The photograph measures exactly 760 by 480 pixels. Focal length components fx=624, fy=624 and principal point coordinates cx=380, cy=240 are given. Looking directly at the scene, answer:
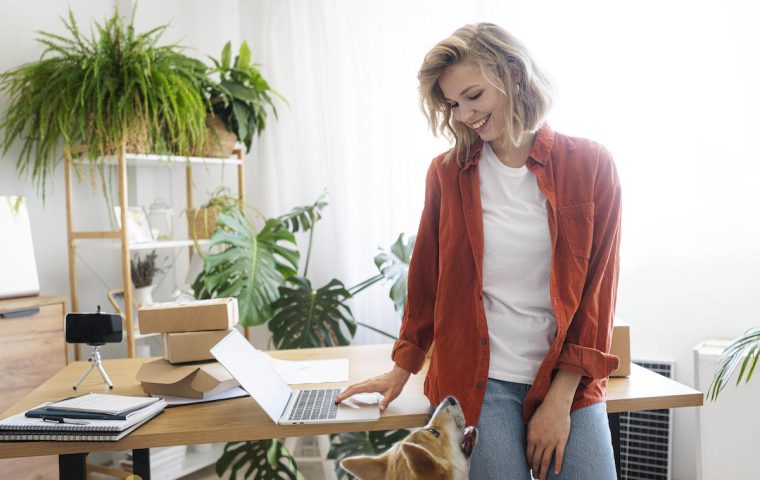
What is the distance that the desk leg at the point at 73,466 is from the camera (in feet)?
4.49

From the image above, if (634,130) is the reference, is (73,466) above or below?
below

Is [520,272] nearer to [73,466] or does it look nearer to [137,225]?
[73,466]

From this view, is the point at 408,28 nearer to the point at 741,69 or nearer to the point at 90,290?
the point at 741,69

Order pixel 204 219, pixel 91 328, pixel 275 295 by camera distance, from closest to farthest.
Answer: pixel 91 328
pixel 275 295
pixel 204 219

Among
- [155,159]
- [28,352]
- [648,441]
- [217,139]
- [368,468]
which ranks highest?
[217,139]

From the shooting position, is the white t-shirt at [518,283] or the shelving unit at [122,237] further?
the shelving unit at [122,237]

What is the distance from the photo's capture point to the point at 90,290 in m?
2.96

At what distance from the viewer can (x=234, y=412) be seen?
1.46 metres

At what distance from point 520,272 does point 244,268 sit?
1415 millimetres

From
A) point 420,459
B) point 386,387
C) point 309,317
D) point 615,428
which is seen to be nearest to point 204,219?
point 309,317

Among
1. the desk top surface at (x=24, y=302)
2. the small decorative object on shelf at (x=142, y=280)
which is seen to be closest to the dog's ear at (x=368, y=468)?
the desk top surface at (x=24, y=302)

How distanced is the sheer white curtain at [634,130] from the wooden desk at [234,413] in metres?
1.01

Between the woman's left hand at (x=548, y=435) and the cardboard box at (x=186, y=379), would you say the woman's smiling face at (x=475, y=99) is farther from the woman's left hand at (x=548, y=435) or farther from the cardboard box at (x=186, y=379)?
the cardboard box at (x=186, y=379)

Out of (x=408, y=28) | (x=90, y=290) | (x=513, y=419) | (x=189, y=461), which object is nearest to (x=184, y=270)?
(x=90, y=290)
